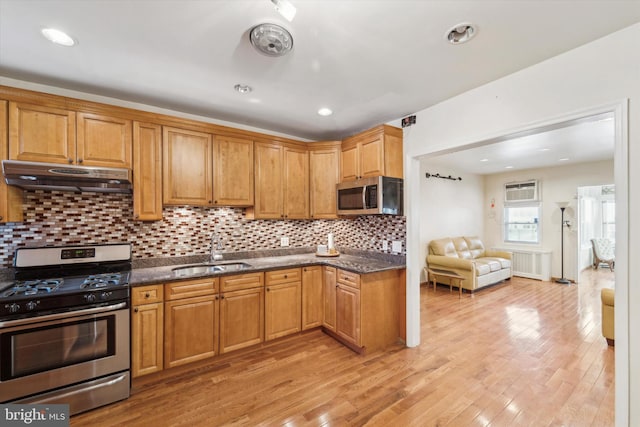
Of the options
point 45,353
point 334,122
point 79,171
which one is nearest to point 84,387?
point 45,353

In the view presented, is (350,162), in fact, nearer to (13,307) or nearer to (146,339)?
(146,339)

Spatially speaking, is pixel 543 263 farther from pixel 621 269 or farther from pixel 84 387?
pixel 84 387

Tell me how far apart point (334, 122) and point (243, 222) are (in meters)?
1.67

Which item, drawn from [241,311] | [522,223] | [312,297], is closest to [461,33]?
[312,297]

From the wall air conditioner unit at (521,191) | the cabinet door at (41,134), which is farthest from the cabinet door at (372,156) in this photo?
the wall air conditioner unit at (521,191)

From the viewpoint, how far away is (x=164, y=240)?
2809mm

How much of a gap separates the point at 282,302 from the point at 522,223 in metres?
6.59

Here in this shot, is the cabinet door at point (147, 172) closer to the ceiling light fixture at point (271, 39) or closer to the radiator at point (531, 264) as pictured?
the ceiling light fixture at point (271, 39)

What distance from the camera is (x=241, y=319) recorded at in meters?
2.67

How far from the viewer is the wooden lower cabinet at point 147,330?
85.4 inches

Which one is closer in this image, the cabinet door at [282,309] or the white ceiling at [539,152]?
the cabinet door at [282,309]

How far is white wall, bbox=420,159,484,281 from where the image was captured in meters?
5.68

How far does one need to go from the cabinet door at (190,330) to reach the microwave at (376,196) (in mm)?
1788

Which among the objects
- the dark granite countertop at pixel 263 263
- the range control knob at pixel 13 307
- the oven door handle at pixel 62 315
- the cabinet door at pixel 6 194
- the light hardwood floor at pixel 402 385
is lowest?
the light hardwood floor at pixel 402 385
